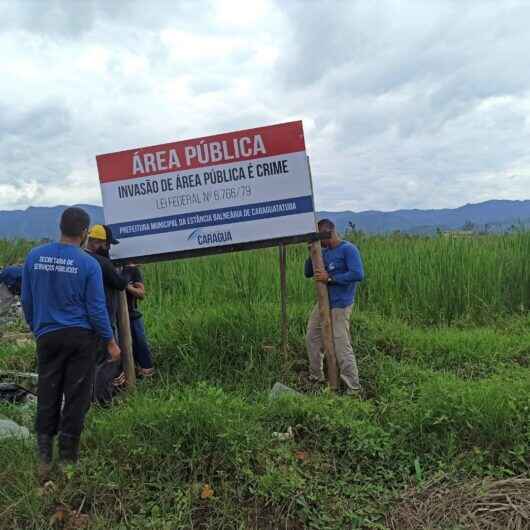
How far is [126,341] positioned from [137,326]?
0.27 metres

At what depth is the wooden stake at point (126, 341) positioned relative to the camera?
505cm

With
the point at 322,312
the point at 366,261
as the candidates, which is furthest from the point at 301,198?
the point at 366,261

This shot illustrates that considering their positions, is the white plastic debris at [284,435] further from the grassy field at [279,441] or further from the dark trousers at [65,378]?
the dark trousers at [65,378]

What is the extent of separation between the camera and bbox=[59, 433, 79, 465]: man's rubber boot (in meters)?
3.47

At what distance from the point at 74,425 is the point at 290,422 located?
1.51m

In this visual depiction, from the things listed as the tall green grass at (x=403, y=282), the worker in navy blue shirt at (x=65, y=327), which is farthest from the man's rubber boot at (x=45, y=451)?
the tall green grass at (x=403, y=282)

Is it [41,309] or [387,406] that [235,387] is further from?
[41,309]

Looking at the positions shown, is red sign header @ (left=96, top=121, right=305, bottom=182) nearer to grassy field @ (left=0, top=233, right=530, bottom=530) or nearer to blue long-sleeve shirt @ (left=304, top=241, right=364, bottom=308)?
blue long-sleeve shirt @ (left=304, top=241, right=364, bottom=308)

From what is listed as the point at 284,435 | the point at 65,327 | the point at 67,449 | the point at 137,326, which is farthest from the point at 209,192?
the point at 67,449

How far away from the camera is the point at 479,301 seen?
733cm

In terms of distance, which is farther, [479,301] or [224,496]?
[479,301]

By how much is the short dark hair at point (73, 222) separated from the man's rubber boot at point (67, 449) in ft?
4.34

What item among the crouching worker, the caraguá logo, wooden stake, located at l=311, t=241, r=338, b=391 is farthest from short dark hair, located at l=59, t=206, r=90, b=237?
wooden stake, located at l=311, t=241, r=338, b=391

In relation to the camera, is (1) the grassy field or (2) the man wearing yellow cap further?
(2) the man wearing yellow cap
